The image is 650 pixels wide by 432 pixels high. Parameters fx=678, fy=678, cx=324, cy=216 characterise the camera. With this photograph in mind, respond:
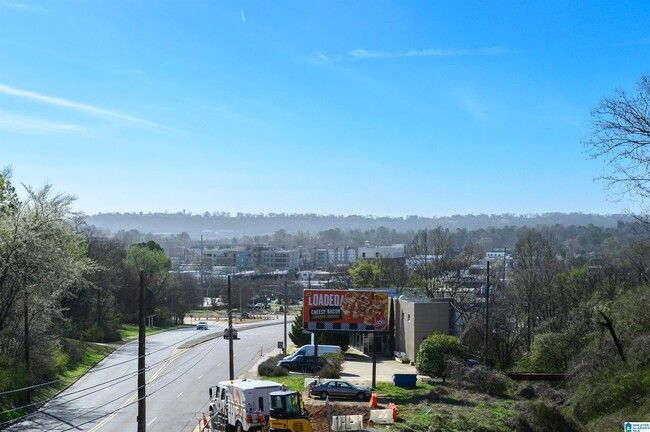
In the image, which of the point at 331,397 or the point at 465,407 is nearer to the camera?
the point at 465,407

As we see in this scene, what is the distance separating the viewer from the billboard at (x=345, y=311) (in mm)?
44031

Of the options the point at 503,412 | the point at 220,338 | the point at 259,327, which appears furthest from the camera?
the point at 259,327

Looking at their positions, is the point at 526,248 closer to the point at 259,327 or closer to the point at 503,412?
the point at 259,327

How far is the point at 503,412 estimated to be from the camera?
31.2 m

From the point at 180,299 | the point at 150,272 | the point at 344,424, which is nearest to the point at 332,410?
the point at 344,424

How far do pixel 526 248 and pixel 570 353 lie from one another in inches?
1445

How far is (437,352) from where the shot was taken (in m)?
41.4

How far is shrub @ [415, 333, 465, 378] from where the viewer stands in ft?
136

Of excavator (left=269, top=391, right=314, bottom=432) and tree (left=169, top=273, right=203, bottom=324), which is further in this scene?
tree (left=169, top=273, right=203, bottom=324)

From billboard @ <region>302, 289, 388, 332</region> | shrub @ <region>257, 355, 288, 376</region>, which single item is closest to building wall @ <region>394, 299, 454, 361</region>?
billboard @ <region>302, 289, 388, 332</region>

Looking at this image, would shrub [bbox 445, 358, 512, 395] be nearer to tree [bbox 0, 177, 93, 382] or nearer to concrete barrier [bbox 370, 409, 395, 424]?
concrete barrier [bbox 370, 409, 395, 424]

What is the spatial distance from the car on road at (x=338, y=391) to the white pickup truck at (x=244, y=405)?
741 centimetres

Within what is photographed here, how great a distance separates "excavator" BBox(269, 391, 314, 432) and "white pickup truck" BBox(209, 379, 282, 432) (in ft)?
5.26

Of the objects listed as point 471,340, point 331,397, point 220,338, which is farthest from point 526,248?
point 331,397
